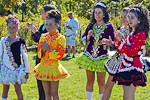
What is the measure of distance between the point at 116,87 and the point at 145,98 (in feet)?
3.20

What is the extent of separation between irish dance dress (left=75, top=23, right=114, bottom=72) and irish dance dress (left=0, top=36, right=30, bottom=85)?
1030 millimetres

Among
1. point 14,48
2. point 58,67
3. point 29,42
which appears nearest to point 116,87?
point 58,67

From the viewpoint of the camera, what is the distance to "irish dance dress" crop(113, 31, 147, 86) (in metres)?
3.18

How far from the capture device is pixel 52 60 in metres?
3.73

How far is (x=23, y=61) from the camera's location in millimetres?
4121

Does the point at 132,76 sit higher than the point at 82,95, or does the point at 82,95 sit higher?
the point at 132,76

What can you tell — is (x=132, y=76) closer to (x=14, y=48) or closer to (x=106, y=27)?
(x=106, y=27)

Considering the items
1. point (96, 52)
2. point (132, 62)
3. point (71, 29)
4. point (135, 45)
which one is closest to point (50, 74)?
point (96, 52)

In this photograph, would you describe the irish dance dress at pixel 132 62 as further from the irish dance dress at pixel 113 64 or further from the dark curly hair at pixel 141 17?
the irish dance dress at pixel 113 64

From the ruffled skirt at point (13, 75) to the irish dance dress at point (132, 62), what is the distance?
5.51 feet

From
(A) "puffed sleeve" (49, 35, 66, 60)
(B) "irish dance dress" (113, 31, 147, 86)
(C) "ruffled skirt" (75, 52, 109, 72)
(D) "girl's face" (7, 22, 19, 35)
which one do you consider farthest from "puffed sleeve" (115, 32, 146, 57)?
(D) "girl's face" (7, 22, 19, 35)

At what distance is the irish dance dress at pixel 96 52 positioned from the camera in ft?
13.4

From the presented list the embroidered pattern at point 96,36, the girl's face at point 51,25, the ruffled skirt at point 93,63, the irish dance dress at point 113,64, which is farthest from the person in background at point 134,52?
the girl's face at point 51,25

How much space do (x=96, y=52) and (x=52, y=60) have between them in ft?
2.87
